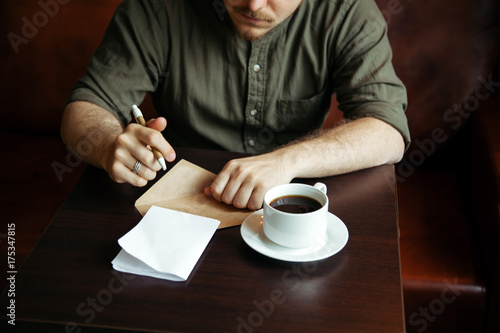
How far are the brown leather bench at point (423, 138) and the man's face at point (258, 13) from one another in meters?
0.62

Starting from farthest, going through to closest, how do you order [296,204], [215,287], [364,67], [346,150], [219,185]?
[364,67] < [346,150] < [219,185] < [296,204] < [215,287]

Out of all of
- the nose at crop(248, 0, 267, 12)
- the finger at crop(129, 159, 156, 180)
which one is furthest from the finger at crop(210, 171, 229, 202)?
the nose at crop(248, 0, 267, 12)

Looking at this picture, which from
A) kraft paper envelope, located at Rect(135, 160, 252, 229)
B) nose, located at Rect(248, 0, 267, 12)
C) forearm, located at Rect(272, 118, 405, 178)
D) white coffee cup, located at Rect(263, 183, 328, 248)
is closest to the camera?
white coffee cup, located at Rect(263, 183, 328, 248)

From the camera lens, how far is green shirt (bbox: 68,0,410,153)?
1.47 m

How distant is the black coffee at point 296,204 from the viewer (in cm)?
94

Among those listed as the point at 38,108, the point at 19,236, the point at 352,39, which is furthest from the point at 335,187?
the point at 38,108

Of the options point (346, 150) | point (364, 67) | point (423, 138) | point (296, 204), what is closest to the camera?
point (296, 204)

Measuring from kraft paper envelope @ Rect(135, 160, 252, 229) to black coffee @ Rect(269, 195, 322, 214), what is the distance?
96 millimetres

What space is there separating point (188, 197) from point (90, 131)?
Answer: 375mm

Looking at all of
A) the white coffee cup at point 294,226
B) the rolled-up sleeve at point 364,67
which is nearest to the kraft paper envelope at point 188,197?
the white coffee cup at point 294,226

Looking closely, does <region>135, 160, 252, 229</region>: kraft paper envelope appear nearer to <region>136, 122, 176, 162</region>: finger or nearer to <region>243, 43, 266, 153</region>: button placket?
<region>136, 122, 176, 162</region>: finger

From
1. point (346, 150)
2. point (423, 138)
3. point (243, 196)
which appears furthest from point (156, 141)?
point (423, 138)

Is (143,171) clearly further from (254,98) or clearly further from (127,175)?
(254,98)

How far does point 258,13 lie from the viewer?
131cm
